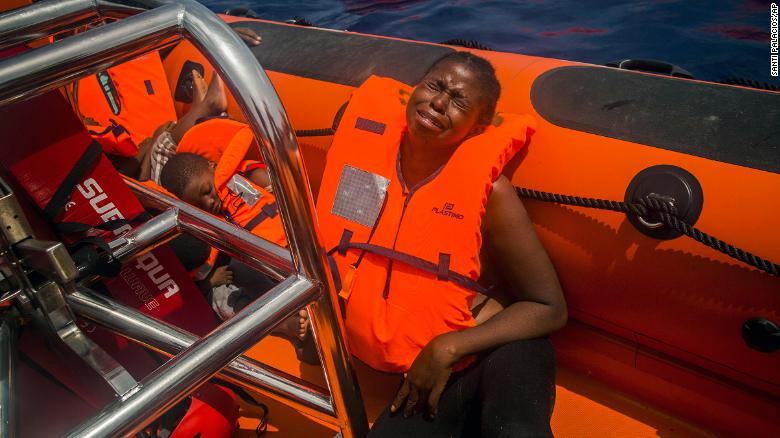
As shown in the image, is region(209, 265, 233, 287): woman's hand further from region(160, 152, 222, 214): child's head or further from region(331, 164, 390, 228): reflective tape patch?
region(331, 164, 390, 228): reflective tape patch

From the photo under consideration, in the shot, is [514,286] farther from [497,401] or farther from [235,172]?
[235,172]

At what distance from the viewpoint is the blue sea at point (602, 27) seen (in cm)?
377

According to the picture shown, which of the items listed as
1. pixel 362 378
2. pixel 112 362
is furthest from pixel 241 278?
pixel 112 362

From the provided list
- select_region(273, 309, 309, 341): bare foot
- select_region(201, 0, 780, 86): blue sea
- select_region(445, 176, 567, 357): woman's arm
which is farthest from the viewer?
select_region(201, 0, 780, 86): blue sea

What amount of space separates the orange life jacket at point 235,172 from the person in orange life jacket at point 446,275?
47cm

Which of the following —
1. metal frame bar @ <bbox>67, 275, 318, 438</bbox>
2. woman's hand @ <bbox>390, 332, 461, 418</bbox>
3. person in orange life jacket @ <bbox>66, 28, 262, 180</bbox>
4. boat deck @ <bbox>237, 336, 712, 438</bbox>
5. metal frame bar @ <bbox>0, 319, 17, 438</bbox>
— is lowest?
boat deck @ <bbox>237, 336, 712, 438</bbox>

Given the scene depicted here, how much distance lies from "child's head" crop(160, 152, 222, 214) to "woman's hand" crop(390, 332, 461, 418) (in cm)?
117

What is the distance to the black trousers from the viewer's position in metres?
1.27

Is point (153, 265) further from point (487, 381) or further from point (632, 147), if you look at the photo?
point (632, 147)

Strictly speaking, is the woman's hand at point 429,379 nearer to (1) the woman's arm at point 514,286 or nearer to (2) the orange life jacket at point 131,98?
(1) the woman's arm at point 514,286

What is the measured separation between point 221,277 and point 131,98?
1.17 metres

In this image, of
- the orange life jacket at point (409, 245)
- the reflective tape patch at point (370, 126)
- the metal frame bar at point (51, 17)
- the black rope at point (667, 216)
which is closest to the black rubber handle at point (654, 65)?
the orange life jacket at point (409, 245)

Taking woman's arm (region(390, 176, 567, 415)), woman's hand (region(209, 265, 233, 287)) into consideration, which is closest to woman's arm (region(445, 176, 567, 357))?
woman's arm (region(390, 176, 567, 415))

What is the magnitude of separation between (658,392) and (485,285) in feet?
1.86
